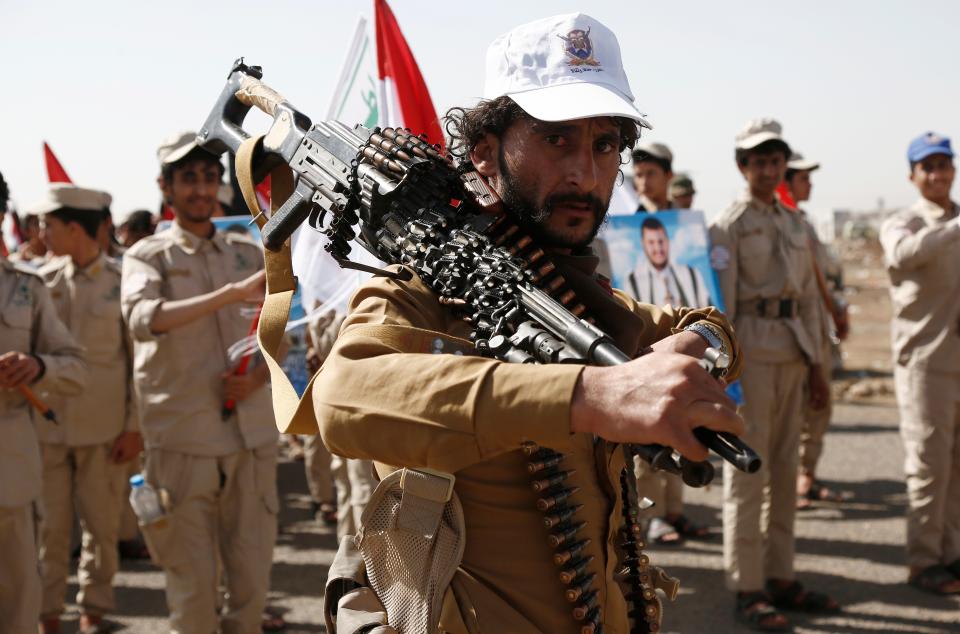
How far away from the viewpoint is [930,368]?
6.27m

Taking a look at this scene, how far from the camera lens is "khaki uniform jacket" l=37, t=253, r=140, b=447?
6293 mm

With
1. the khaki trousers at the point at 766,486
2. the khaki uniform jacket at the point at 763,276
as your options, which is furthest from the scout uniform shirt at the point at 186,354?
the khaki uniform jacket at the point at 763,276

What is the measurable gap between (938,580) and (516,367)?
18.0ft

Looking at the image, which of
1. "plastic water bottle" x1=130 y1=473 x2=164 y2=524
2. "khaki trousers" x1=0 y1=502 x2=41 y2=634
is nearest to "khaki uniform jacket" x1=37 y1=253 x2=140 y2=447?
"plastic water bottle" x1=130 y1=473 x2=164 y2=524

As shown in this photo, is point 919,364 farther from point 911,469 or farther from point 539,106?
point 539,106

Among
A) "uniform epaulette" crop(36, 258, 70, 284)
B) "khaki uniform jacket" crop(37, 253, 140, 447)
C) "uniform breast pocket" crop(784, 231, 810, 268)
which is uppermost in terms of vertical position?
"uniform breast pocket" crop(784, 231, 810, 268)

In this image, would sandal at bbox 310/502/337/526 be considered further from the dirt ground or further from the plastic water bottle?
the dirt ground

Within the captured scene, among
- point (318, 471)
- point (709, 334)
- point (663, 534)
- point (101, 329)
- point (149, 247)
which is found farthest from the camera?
point (318, 471)

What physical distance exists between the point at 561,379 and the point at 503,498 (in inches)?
23.2

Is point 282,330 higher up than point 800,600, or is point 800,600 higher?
point 282,330

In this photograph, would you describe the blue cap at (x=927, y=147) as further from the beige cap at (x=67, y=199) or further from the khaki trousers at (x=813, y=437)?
the beige cap at (x=67, y=199)

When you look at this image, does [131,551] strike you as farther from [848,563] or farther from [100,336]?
[848,563]

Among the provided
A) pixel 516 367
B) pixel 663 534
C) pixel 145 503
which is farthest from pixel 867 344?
pixel 516 367

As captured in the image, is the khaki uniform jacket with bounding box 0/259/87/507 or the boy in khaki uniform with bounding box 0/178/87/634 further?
the khaki uniform jacket with bounding box 0/259/87/507
